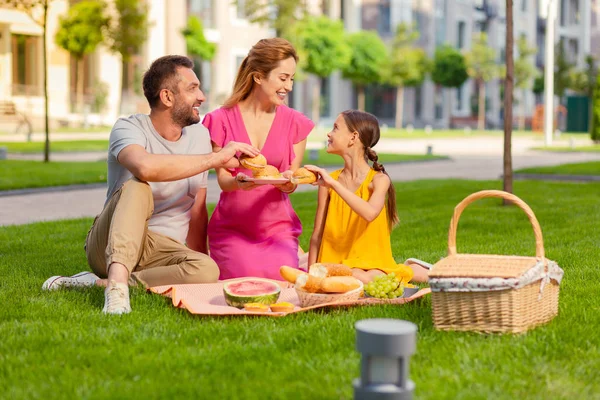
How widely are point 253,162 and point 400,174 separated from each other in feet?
43.5

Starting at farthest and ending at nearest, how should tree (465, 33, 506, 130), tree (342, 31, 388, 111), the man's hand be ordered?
1. tree (465, 33, 506, 130)
2. tree (342, 31, 388, 111)
3. the man's hand

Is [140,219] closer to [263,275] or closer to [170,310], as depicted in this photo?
[170,310]

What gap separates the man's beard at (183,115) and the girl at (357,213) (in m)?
0.85

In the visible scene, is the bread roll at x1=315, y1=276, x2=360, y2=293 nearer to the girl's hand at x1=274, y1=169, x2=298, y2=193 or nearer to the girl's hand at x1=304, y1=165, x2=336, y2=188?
the girl's hand at x1=304, y1=165, x2=336, y2=188

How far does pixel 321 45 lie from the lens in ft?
147

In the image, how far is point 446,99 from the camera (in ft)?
193

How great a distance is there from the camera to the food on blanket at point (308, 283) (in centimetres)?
548

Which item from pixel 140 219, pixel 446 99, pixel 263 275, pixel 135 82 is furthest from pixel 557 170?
pixel 446 99

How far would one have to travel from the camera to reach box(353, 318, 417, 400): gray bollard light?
3.37m

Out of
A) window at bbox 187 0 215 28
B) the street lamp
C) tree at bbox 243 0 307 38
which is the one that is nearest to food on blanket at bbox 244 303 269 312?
the street lamp

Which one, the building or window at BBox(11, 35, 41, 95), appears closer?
window at BBox(11, 35, 41, 95)

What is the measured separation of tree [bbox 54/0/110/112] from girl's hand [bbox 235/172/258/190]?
98.0ft

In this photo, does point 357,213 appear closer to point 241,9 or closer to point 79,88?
point 79,88

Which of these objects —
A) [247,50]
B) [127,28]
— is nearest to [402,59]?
[247,50]
